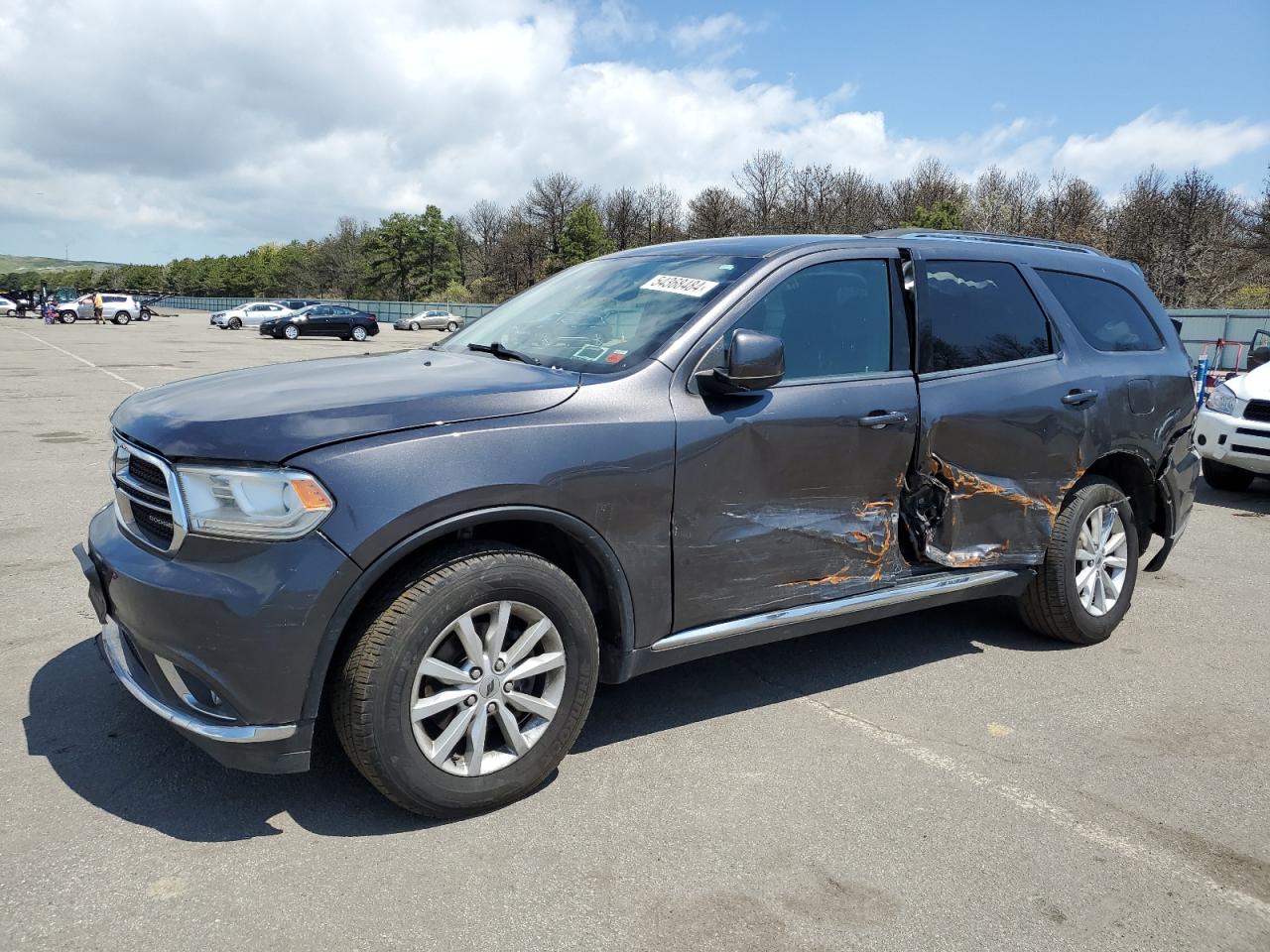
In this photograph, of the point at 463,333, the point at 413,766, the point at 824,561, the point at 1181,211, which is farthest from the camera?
the point at 1181,211

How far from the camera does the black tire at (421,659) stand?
8.98ft

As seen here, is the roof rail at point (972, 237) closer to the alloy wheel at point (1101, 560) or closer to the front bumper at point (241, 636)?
the alloy wheel at point (1101, 560)

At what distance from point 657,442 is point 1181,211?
5644cm

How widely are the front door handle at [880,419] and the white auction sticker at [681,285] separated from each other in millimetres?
780

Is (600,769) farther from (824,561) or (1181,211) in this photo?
(1181,211)

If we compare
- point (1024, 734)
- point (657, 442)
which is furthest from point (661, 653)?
point (1024, 734)

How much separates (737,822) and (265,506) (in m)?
1.74

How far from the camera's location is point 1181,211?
4978cm

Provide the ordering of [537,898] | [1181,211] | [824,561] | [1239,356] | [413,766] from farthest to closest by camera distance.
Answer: [1181,211] → [1239,356] → [824,561] → [413,766] → [537,898]

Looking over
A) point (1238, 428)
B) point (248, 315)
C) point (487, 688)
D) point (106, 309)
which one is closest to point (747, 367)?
point (487, 688)

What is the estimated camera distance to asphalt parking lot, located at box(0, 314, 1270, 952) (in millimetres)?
2521

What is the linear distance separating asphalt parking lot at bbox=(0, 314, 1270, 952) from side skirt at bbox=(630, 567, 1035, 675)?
0.40 m

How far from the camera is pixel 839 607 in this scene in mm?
3709

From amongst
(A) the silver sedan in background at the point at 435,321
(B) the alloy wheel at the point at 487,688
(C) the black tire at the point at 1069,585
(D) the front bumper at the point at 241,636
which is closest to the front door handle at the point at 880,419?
(C) the black tire at the point at 1069,585
